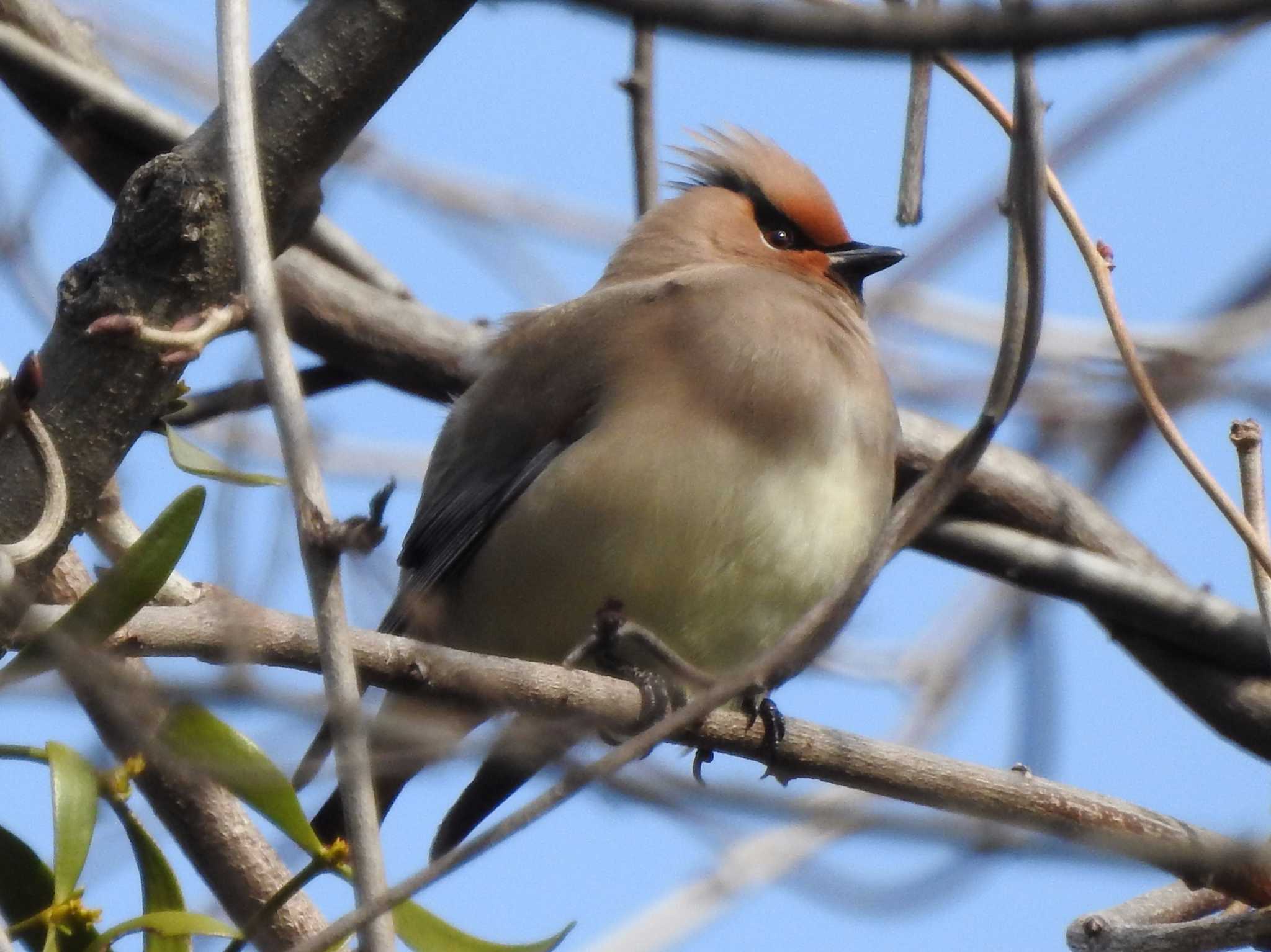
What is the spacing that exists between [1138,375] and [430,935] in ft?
4.05

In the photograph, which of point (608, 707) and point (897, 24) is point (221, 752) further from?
→ point (897, 24)

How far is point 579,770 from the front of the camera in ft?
5.07

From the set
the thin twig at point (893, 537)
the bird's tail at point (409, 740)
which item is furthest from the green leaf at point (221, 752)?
the thin twig at point (893, 537)

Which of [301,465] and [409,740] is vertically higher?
[301,465]

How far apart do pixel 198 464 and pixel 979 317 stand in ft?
A: 6.98

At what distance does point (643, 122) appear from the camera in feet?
12.2

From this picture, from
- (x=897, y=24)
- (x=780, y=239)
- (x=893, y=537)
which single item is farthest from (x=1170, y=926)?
(x=780, y=239)

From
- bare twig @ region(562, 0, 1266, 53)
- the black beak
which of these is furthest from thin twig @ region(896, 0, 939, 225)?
the black beak

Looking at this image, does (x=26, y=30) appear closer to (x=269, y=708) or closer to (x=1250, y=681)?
(x=269, y=708)

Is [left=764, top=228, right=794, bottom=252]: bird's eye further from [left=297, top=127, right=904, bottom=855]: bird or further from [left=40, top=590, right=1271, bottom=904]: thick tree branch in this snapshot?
[left=40, top=590, right=1271, bottom=904]: thick tree branch

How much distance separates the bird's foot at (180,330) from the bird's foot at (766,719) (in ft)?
3.04

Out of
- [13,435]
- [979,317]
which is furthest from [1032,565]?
[13,435]

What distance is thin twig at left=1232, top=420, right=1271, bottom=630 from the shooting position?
98.2 inches

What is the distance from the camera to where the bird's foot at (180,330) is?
7.02ft
